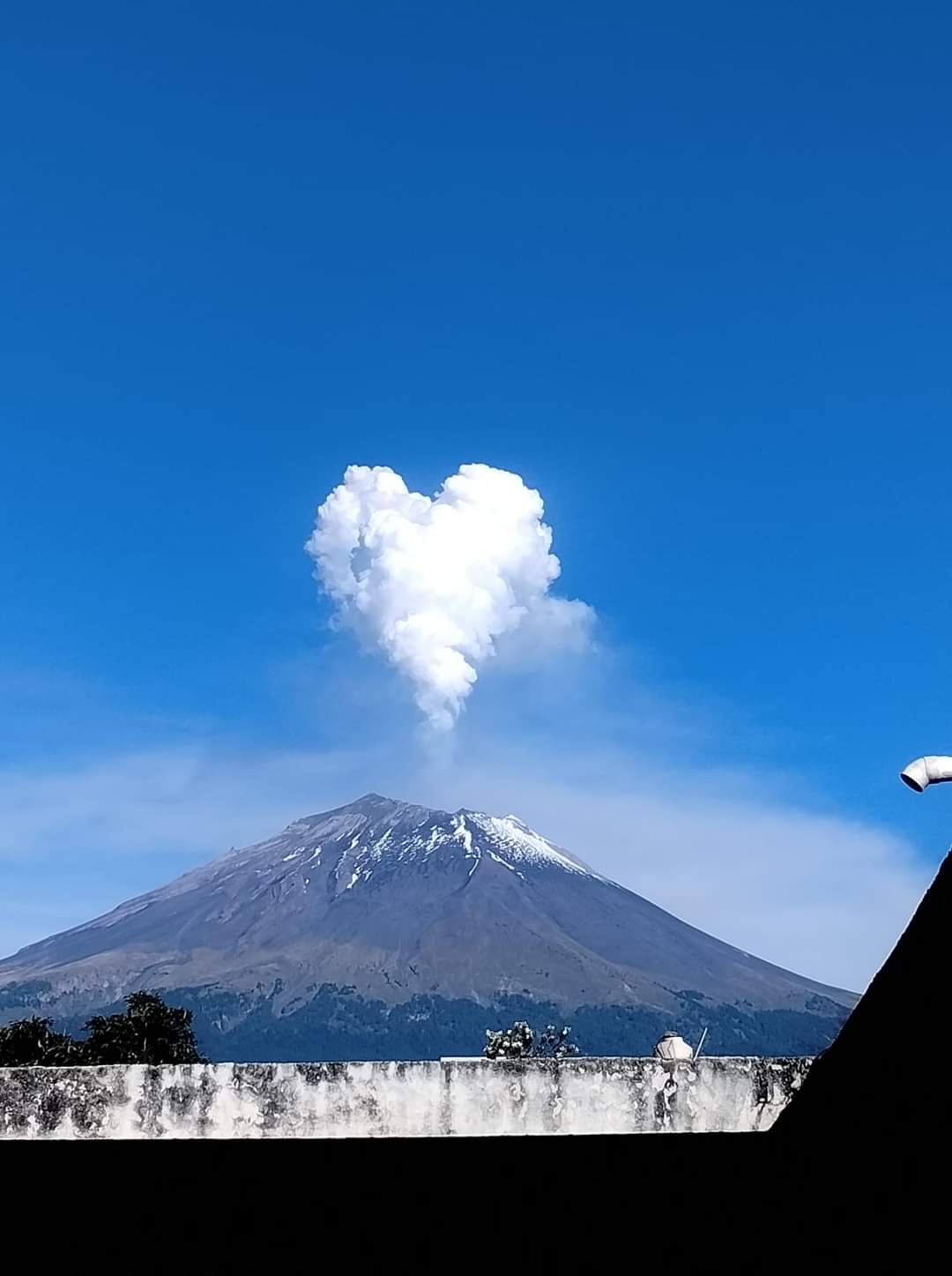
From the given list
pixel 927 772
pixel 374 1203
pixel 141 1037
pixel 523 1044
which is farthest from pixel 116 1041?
pixel 927 772

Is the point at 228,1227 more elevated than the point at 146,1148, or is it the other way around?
the point at 146,1148

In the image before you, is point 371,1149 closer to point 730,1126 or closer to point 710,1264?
point 710,1264

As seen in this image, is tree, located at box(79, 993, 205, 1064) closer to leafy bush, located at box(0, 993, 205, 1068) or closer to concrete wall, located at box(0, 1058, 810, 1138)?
leafy bush, located at box(0, 993, 205, 1068)

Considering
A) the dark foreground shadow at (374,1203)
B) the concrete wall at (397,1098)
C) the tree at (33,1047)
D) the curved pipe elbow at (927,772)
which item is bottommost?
the dark foreground shadow at (374,1203)

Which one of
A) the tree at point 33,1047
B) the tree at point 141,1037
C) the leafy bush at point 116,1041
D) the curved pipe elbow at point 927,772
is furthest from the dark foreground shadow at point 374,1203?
the tree at point 141,1037

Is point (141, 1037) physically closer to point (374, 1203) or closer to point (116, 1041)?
point (116, 1041)

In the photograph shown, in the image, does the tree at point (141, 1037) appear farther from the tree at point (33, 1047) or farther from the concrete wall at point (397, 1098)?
the concrete wall at point (397, 1098)

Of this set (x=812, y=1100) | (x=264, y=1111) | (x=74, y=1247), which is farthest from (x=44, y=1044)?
(x=812, y=1100)
